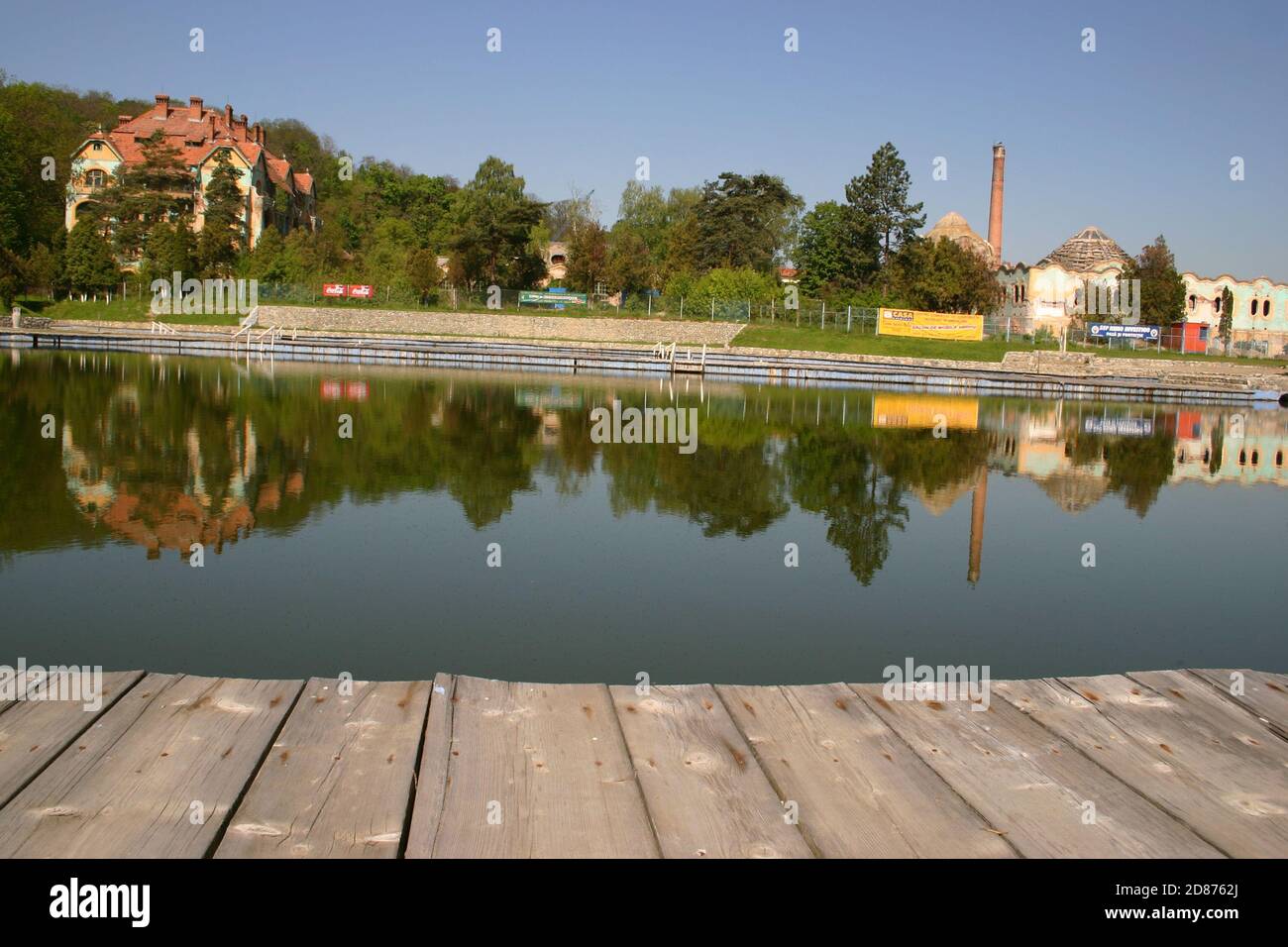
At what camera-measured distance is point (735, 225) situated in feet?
204

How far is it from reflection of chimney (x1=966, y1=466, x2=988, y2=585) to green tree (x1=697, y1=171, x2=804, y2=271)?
156 feet

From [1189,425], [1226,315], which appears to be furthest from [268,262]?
[1226,315]

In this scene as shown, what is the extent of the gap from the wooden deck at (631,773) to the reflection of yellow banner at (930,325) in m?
47.6

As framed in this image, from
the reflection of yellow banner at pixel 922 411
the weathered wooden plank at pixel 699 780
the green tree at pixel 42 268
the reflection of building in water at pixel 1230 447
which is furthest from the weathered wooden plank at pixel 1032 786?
the green tree at pixel 42 268

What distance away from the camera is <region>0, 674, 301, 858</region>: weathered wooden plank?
103 inches

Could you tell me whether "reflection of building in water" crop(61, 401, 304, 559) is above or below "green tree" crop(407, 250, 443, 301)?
below

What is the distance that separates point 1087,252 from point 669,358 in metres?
35.2

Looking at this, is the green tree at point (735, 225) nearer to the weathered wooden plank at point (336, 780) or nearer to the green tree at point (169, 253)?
the green tree at point (169, 253)

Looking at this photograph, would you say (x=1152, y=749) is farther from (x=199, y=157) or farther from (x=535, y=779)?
(x=199, y=157)

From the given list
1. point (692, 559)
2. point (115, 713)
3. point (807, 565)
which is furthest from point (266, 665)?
point (807, 565)

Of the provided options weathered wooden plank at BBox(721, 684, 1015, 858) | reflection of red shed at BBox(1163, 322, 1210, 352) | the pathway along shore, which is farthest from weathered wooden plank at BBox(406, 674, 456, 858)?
reflection of red shed at BBox(1163, 322, 1210, 352)

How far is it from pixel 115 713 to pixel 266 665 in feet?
8.91

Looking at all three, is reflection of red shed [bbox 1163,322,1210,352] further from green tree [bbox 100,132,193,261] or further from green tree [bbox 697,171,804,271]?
green tree [bbox 100,132,193,261]

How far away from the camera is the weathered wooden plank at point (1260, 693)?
12.9 feet
